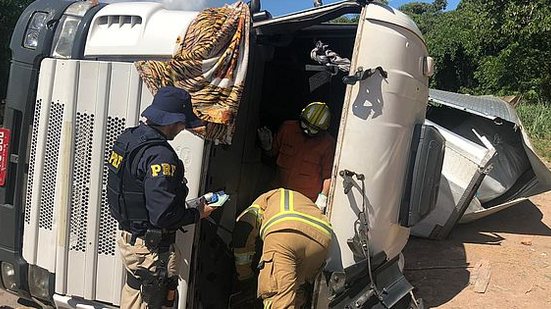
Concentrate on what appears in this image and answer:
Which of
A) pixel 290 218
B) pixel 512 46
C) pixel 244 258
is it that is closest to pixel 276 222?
pixel 290 218

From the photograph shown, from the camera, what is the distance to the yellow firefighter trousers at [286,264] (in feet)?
9.59

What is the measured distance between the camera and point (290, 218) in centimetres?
307

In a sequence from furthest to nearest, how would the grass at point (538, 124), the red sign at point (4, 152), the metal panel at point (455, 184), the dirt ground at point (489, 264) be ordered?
the grass at point (538, 124) → the metal panel at point (455, 184) → the dirt ground at point (489, 264) → the red sign at point (4, 152)

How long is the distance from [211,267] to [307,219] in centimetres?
83

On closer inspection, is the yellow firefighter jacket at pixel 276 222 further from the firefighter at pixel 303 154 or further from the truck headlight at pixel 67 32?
the truck headlight at pixel 67 32

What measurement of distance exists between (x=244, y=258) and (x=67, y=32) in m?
1.61

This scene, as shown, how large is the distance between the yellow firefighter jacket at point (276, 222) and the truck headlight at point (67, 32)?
1361 mm

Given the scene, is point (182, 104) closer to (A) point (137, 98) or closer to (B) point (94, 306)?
(A) point (137, 98)

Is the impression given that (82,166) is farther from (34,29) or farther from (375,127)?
(375,127)

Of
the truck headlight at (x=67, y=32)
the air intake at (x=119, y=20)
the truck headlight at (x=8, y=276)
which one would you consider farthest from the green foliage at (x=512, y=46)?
the truck headlight at (x=8, y=276)

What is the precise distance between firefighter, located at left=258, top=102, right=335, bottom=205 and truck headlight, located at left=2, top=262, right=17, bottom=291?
1.90 m

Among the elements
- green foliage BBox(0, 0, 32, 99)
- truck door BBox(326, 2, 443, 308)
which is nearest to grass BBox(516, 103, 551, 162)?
truck door BBox(326, 2, 443, 308)

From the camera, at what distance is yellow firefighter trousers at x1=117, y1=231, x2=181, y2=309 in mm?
2846

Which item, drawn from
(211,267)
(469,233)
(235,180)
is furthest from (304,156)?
(469,233)
